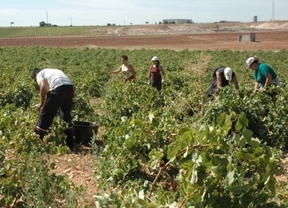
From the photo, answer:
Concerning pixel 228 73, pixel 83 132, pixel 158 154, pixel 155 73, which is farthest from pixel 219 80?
pixel 158 154

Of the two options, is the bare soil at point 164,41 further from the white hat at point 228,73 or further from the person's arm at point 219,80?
the white hat at point 228,73

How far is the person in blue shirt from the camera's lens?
7730mm

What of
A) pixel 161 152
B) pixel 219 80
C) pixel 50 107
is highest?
pixel 219 80

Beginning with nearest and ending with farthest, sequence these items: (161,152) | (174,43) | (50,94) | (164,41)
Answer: (161,152) < (50,94) < (174,43) < (164,41)

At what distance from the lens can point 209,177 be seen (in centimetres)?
316

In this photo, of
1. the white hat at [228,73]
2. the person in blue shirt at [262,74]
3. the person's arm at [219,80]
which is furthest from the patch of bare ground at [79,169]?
the person in blue shirt at [262,74]

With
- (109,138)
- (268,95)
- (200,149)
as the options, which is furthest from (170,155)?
(268,95)

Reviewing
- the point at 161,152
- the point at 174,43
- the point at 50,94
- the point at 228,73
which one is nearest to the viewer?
the point at 161,152

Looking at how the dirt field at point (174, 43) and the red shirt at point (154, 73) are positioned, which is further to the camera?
the dirt field at point (174, 43)

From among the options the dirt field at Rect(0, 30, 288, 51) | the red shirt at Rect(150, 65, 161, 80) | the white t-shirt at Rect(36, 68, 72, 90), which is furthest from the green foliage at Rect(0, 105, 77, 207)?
the dirt field at Rect(0, 30, 288, 51)

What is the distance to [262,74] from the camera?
25.9ft

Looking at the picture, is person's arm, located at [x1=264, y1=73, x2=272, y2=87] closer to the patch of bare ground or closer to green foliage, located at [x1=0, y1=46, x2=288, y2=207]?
green foliage, located at [x1=0, y1=46, x2=288, y2=207]

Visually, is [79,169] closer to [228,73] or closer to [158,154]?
[158,154]

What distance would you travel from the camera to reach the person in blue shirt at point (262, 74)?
773 centimetres
